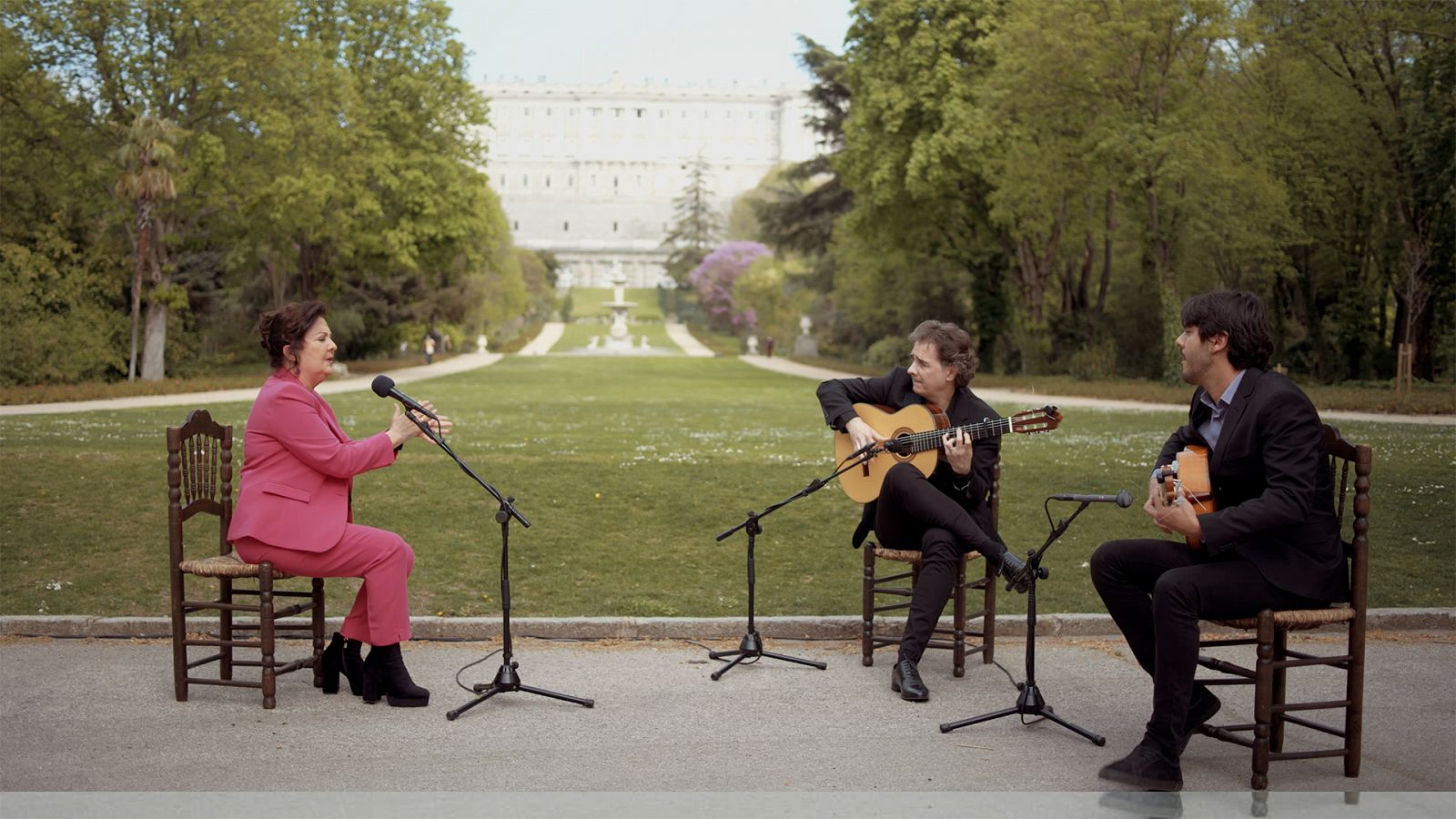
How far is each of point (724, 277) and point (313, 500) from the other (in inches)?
2869

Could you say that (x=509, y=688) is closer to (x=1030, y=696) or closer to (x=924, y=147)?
(x=1030, y=696)

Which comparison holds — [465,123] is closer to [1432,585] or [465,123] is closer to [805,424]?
[805,424]

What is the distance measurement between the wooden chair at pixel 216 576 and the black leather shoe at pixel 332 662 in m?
0.08

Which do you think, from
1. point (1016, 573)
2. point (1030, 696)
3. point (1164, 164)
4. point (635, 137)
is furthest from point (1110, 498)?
point (635, 137)

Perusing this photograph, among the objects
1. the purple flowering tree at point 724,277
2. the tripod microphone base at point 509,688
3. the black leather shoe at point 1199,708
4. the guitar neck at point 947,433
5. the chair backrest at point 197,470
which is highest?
the purple flowering tree at point 724,277

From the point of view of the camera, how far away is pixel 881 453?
684 cm

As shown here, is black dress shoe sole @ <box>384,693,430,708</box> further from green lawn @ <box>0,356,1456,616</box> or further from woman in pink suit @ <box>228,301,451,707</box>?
green lawn @ <box>0,356,1456,616</box>

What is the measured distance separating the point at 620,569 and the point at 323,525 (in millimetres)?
3644

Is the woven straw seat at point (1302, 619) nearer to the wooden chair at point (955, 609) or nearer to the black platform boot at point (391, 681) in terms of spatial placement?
the wooden chair at point (955, 609)

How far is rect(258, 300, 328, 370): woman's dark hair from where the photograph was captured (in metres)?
6.11

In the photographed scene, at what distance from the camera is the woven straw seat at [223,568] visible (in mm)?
6125

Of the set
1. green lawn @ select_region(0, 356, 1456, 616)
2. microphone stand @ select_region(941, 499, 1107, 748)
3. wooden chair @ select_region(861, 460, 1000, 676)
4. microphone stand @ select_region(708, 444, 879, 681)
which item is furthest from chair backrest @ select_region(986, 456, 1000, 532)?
green lawn @ select_region(0, 356, 1456, 616)

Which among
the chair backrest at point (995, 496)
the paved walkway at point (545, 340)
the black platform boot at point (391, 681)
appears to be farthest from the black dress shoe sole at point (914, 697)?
the paved walkway at point (545, 340)

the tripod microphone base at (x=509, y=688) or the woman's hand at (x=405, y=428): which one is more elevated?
the woman's hand at (x=405, y=428)
